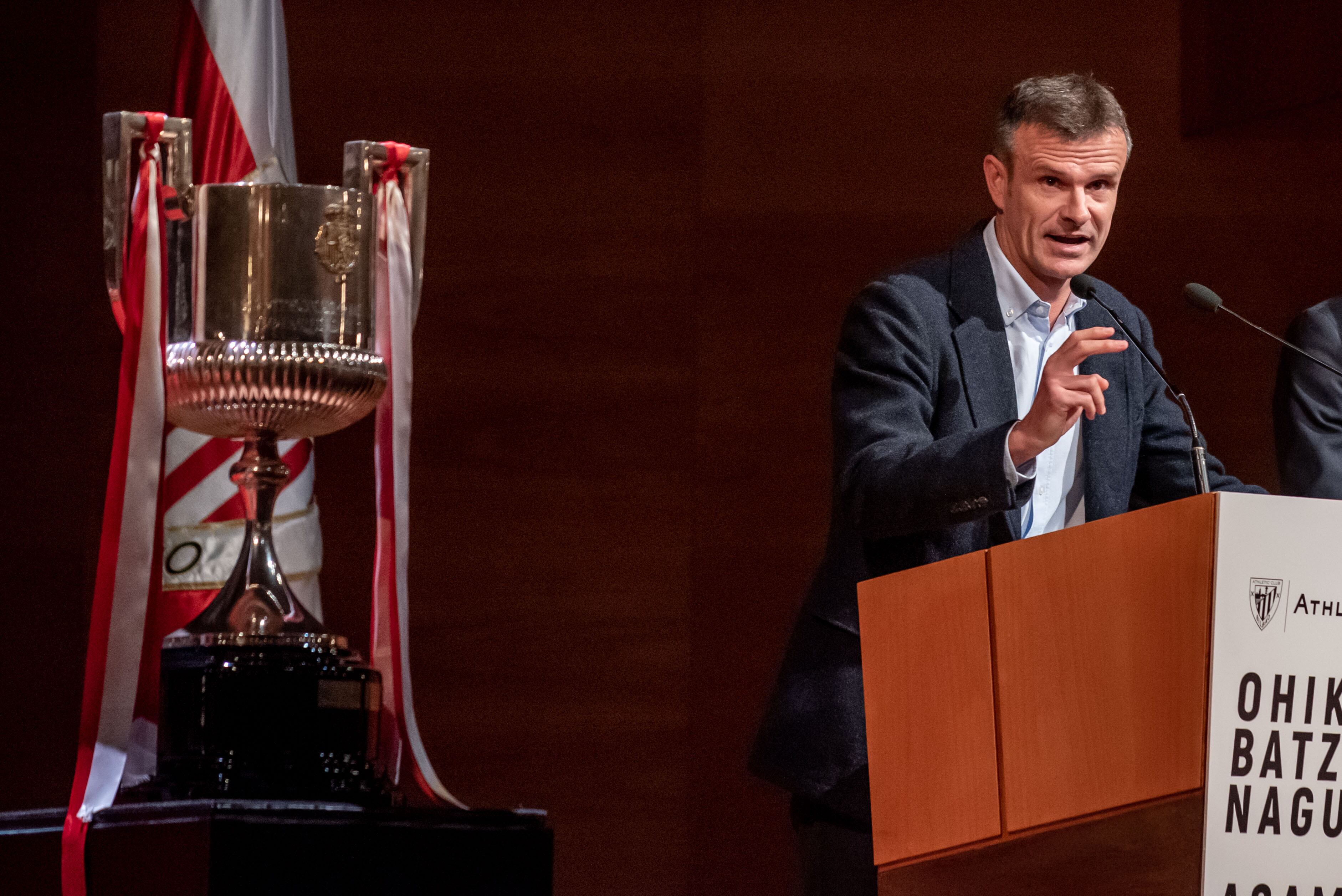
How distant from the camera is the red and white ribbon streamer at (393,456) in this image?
2.06 metres

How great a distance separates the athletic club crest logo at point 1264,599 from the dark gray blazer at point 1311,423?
125 centimetres

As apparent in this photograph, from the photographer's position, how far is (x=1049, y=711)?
1462 millimetres

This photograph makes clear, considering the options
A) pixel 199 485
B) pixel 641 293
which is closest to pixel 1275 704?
pixel 199 485

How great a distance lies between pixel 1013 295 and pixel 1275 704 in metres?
0.87

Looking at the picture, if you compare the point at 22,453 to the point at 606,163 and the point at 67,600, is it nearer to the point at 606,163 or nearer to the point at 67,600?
the point at 67,600

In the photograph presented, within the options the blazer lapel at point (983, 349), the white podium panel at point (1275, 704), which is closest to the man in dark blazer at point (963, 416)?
the blazer lapel at point (983, 349)

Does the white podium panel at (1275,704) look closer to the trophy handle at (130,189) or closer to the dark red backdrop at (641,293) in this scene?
the trophy handle at (130,189)

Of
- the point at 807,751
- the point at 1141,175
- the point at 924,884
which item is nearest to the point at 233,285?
the point at 807,751

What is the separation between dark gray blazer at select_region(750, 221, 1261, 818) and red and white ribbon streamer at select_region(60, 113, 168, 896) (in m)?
0.78

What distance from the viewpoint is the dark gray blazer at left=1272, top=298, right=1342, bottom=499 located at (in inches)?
101

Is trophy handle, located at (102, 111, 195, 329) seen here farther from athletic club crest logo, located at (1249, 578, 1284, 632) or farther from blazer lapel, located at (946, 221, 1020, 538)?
athletic club crest logo, located at (1249, 578, 1284, 632)

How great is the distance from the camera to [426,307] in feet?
12.1

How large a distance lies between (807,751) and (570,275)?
76.1 inches

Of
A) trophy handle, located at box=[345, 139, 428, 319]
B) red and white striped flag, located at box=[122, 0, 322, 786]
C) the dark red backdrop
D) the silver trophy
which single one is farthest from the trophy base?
the dark red backdrop
